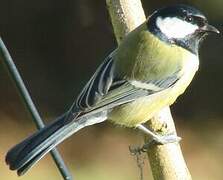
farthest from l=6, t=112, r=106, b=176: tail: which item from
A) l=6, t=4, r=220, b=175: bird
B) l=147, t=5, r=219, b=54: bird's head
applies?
l=147, t=5, r=219, b=54: bird's head

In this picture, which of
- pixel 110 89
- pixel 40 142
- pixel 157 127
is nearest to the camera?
pixel 40 142

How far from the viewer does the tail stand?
1.89 m

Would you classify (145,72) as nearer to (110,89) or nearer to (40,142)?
(110,89)

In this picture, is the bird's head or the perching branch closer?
the perching branch

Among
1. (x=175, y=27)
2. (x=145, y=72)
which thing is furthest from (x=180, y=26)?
(x=145, y=72)

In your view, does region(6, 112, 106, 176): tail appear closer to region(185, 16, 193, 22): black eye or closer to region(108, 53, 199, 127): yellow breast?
region(108, 53, 199, 127): yellow breast

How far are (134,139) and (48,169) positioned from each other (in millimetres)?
555

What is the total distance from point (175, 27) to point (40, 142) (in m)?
0.59

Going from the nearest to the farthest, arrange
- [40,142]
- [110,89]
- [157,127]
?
[40,142] < [157,127] < [110,89]

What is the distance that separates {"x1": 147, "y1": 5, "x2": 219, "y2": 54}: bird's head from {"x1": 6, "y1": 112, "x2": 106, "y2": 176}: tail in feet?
1.05

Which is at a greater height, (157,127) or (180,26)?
(180,26)

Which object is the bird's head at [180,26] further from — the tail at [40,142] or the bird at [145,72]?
→ the tail at [40,142]

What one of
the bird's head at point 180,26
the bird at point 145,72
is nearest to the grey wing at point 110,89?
the bird at point 145,72

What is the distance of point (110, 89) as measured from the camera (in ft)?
7.41
